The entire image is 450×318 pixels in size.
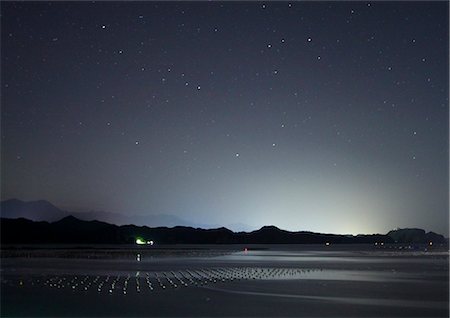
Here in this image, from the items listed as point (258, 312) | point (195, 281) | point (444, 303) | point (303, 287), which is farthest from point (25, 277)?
point (444, 303)

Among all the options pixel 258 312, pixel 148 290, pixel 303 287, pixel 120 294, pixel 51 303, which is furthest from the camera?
pixel 303 287

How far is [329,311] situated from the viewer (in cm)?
2344

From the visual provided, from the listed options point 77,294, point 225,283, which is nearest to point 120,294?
point 77,294

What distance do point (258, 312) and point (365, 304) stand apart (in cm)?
545

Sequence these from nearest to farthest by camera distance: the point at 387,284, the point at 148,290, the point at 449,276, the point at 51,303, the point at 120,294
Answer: the point at 51,303 < the point at 120,294 < the point at 148,290 < the point at 387,284 < the point at 449,276

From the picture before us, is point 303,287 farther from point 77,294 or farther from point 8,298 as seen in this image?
point 8,298

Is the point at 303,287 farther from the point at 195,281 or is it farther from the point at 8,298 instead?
the point at 8,298

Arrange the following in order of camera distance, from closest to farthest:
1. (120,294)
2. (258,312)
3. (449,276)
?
(258,312)
(120,294)
(449,276)

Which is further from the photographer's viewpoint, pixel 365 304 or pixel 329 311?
pixel 365 304

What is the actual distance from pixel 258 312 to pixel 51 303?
8.61 meters

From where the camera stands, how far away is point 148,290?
30672mm

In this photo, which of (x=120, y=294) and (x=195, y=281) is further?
(x=195, y=281)

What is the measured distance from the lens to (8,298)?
2622 centimetres

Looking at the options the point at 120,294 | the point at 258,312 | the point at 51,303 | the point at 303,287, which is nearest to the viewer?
the point at 258,312
